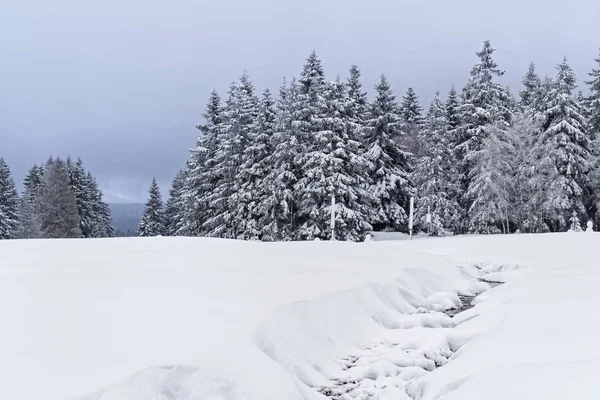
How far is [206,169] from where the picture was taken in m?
31.8

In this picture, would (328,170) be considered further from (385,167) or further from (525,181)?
(525,181)

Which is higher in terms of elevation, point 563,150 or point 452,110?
point 452,110

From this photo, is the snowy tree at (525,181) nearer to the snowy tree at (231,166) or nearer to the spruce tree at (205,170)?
the snowy tree at (231,166)

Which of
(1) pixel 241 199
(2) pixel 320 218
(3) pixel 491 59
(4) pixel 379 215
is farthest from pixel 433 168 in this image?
(1) pixel 241 199

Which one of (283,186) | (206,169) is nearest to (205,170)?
(206,169)

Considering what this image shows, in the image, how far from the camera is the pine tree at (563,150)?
27.0 metres

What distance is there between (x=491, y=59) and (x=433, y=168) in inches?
346

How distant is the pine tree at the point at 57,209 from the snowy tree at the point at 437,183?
88.6 feet

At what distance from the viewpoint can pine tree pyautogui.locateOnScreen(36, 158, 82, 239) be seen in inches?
1337

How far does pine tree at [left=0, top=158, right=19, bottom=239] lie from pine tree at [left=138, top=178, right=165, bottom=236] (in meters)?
11.4

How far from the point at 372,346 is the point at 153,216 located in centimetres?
4347

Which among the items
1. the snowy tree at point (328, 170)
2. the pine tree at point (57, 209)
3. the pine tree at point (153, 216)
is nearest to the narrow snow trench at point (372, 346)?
the snowy tree at point (328, 170)

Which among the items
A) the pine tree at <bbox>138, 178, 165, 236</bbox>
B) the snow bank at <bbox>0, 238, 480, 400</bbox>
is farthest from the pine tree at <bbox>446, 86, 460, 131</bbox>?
the pine tree at <bbox>138, 178, 165, 236</bbox>

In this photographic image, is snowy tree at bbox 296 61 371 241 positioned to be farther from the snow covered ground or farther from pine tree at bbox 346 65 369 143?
the snow covered ground
